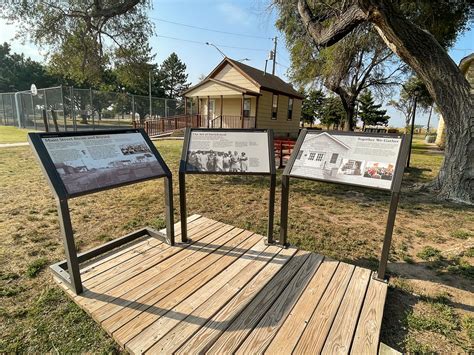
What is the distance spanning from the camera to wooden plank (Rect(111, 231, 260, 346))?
199cm

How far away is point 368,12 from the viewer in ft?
17.5

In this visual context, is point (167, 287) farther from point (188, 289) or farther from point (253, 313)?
point (253, 313)

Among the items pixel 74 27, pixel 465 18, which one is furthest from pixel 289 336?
pixel 465 18

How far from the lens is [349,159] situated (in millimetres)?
2783

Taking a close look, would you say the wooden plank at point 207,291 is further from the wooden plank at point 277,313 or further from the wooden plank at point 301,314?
the wooden plank at point 301,314

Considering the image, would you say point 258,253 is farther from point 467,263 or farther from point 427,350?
point 467,263

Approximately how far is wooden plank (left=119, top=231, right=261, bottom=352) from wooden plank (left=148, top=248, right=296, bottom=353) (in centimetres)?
18

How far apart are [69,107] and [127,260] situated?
56.5 feet

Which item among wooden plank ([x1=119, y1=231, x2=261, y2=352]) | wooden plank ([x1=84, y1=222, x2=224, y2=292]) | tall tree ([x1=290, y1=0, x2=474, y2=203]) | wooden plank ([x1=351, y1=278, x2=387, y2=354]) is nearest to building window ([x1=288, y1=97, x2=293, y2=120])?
tall tree ([x1=290, y1=0, x2=474, y2=203])

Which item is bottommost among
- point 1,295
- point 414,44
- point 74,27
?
point 1,295

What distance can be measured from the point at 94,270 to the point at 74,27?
12.0 metres

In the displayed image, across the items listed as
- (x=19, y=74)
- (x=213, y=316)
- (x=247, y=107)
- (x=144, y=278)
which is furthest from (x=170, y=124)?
(x=19, y=74)

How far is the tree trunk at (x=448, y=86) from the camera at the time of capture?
17.8 ft

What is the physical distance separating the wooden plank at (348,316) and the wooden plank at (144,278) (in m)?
1.56
